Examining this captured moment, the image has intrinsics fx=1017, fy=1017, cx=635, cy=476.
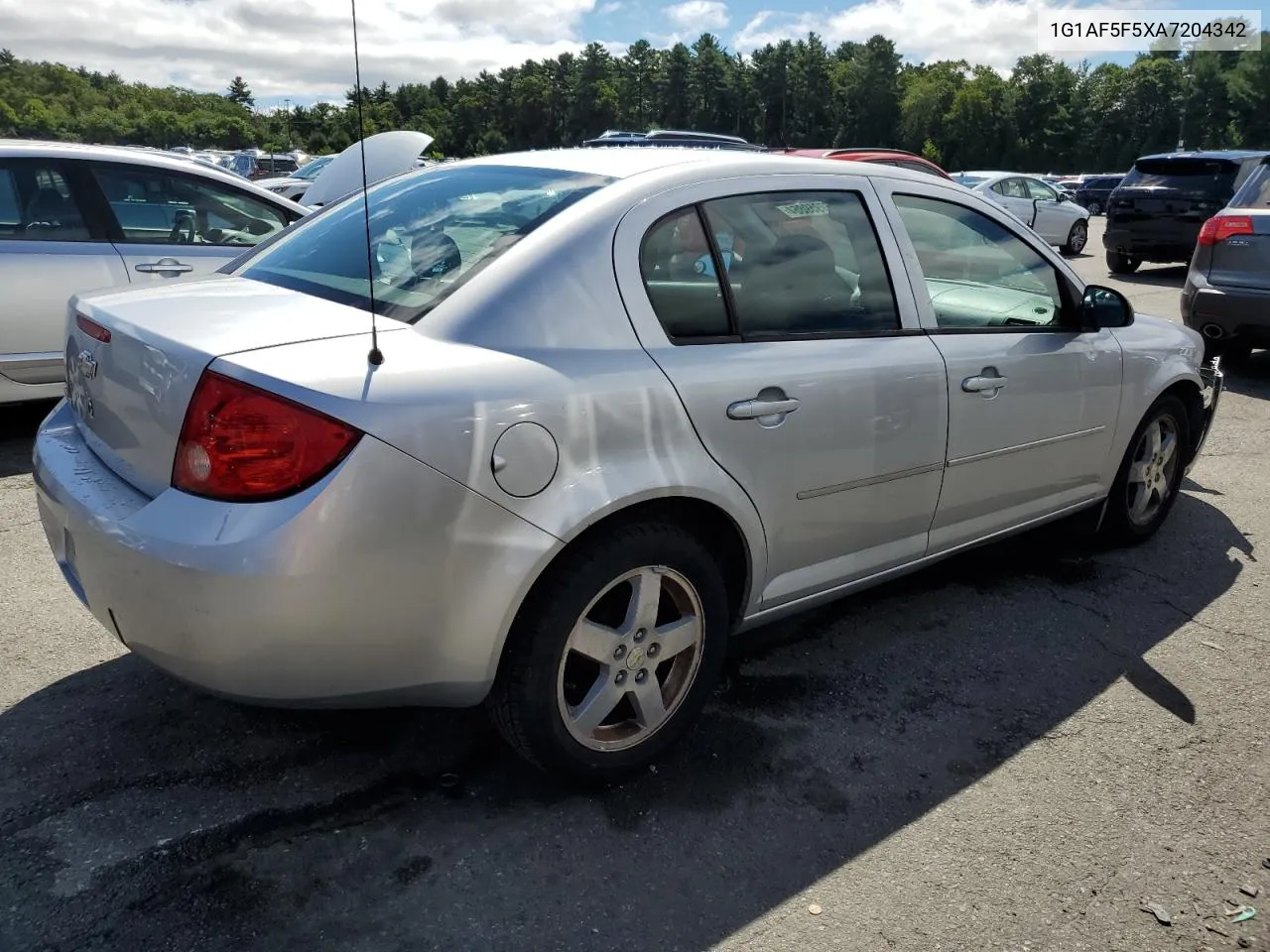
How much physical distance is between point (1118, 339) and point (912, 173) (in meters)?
1.20

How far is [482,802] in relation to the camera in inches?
101

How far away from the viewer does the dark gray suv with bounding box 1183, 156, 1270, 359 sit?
7301mm

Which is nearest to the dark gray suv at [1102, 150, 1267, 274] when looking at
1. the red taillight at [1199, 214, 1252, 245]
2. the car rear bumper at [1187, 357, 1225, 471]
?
the red taillight at [1199, 214, 1252, 245]

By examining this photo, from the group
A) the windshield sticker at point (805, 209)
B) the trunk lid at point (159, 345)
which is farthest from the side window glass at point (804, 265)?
the trunk lid at point (159, 345)

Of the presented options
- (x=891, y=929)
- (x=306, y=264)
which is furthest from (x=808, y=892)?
(x=306, y=264)

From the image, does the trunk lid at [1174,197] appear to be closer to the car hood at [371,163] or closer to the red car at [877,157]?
the red car at [877,157]

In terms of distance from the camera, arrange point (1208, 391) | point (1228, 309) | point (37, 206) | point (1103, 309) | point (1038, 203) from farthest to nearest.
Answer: point (1038, 203)
point (1228, 309)
point (37, 206)
point (1208, 391)
point (1103, 309)

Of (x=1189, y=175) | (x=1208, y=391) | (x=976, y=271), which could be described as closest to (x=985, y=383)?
(x=976, y=271)

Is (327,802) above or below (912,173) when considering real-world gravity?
below

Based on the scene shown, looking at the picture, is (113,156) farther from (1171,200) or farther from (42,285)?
(1171,200)

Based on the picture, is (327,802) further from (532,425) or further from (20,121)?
(20,121)

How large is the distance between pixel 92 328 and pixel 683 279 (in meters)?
1.55

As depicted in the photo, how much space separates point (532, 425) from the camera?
225cm

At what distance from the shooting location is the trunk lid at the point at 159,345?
2.25m
